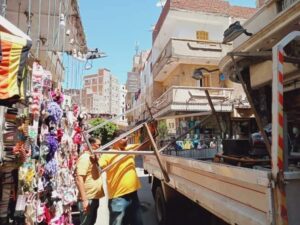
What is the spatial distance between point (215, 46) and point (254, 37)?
17.0 meters

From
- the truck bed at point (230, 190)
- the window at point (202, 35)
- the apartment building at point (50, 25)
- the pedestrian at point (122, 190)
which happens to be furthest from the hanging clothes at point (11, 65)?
the window at point (202, 35)

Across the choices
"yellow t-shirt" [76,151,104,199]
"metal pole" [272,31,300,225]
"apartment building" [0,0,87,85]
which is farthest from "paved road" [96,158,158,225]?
"metal pole" [272,31,300,225]

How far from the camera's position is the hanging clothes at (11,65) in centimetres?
341

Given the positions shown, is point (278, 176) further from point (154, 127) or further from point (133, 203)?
point (154, 127)

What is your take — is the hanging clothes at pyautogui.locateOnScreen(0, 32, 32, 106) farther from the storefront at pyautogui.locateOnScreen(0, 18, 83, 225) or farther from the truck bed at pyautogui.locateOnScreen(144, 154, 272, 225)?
the truck bed at pyautogui.locateOnScreen(144, 154, 272, 225)

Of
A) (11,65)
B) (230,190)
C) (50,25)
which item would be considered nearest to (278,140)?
(230,190)

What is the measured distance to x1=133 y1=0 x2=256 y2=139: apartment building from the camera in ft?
64.5

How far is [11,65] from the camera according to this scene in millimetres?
3504

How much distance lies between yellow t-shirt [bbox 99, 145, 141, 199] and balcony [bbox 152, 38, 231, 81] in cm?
1671

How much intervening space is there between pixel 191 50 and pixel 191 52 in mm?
138

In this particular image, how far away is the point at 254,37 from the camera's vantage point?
563 centimetres

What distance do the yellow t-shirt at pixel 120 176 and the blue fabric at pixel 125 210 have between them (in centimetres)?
8

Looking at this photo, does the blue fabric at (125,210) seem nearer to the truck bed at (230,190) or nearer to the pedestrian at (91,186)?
the pedestrian at (91,186)

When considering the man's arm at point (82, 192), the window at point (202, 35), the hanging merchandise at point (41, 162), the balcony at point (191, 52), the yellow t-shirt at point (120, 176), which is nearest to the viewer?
the man's arm at point (82, 192)
